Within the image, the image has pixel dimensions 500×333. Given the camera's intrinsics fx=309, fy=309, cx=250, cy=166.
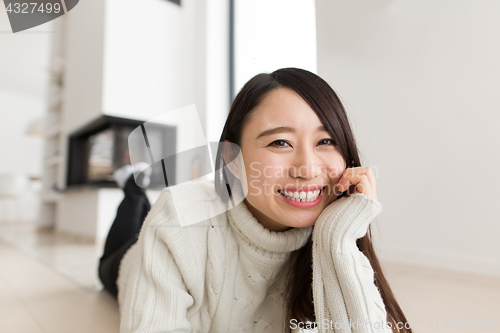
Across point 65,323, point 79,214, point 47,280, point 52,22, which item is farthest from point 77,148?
point 52,22

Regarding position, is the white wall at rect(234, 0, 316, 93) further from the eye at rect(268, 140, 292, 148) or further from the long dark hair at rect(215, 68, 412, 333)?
the eye at rect(268, 140, 292, 148)

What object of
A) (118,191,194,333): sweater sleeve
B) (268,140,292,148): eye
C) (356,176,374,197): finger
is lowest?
(118,191,194,333): sweater sleeve

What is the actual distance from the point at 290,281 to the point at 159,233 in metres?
0.36

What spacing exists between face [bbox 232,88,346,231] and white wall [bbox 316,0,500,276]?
3.37 ft

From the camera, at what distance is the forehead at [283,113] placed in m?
0.67

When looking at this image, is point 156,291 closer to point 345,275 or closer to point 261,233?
point 261,233

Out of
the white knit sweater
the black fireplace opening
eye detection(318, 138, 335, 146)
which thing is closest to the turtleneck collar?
the white knit sweater

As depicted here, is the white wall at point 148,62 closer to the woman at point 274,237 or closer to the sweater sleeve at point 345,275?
the woman at point 274,237

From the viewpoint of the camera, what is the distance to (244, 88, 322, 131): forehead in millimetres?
665

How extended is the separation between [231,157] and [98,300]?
98 centimetres

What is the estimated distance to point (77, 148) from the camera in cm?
385

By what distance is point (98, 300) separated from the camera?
4.27 ft

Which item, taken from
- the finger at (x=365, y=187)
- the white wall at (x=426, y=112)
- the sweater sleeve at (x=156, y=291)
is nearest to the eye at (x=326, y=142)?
the finger at (x=365, y=187)

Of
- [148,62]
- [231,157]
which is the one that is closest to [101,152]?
[148,62]
